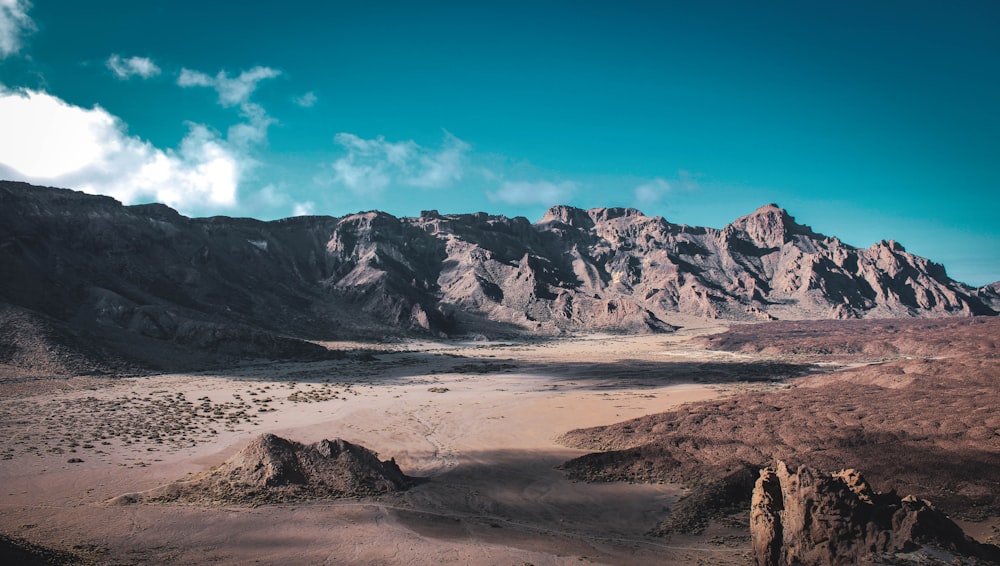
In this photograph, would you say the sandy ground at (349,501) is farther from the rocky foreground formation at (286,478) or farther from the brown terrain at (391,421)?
the rocky foreground formation at (286,478)

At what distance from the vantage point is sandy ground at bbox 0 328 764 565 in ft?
37.4

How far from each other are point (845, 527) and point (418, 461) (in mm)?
14369

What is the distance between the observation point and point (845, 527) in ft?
31.1

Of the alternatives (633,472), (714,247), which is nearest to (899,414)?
(633,472)

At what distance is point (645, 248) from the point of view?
179 metres

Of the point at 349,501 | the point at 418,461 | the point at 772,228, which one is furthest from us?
the point at 772,228

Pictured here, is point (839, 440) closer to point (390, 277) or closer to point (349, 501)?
point (349, 501)

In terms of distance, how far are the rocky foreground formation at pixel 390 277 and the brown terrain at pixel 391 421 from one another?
2.31ft

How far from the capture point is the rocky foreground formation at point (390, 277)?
59469 millimetres

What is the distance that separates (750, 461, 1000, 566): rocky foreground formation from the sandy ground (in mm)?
1438

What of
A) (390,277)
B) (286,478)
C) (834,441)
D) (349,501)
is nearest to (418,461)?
(349,501)

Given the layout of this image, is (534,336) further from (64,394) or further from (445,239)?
(64,394)

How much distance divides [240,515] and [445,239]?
151 metres

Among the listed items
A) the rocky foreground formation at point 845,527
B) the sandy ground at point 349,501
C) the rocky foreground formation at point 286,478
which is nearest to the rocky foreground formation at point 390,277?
the sandy ground at point 349,501
